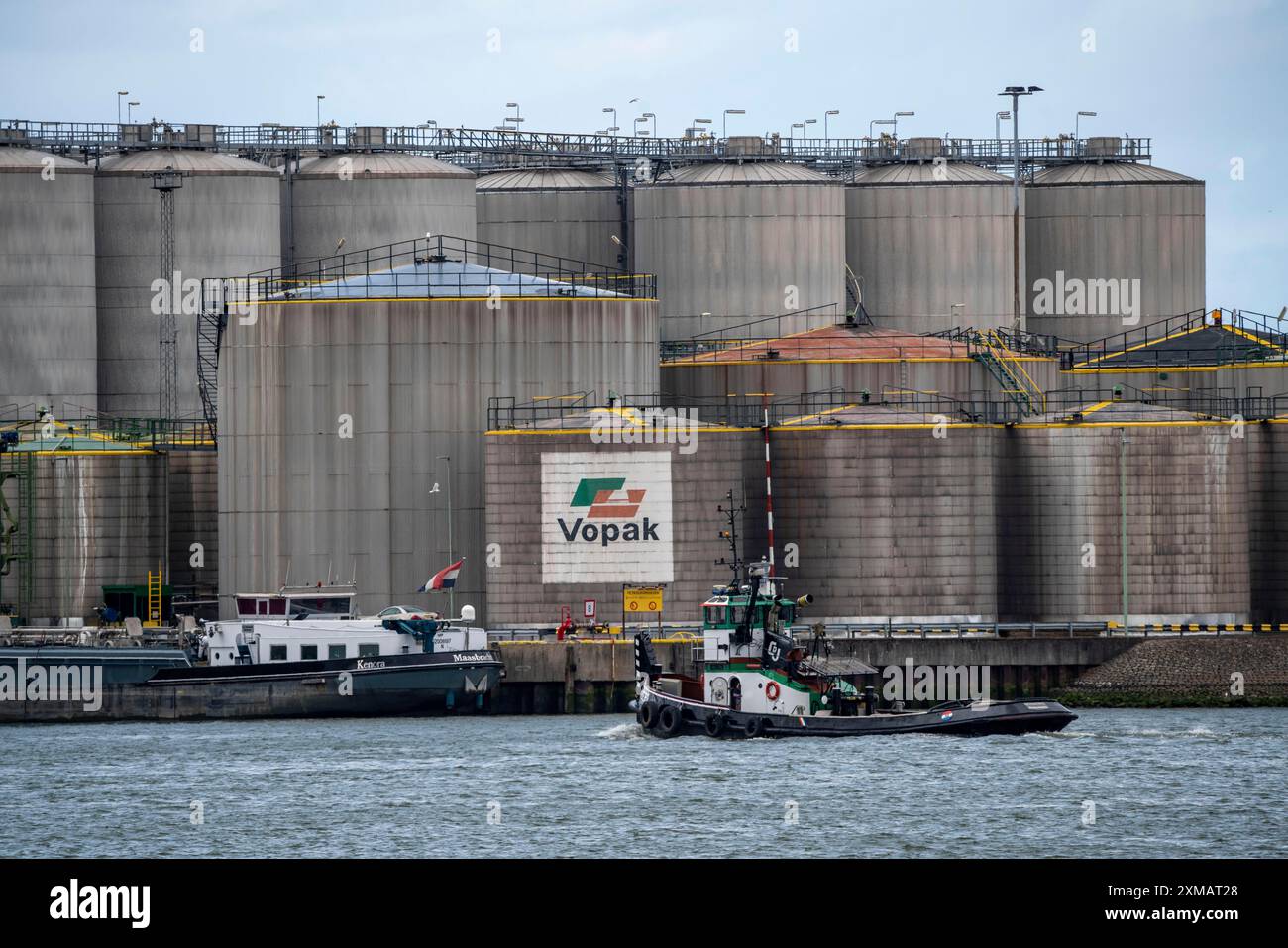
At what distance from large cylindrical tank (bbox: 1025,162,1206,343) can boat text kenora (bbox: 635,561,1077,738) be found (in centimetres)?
5749

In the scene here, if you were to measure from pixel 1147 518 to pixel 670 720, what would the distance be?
25521 mm

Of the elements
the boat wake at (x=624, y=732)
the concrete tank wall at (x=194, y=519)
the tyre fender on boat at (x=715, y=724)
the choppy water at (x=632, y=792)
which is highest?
the concrete tank wall at (x=194, y=519)

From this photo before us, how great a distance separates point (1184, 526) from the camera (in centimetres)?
8800

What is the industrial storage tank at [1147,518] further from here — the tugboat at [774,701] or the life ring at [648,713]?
the life ring at [648,713]

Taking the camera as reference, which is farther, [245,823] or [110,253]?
[110,253]

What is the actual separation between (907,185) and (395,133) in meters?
26.6

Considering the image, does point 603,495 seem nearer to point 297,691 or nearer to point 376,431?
point 376,431

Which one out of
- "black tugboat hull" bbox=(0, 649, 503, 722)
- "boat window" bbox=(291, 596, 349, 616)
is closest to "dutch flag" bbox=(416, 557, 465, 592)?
"boat window" bbox=(291, 596, 349, 616)

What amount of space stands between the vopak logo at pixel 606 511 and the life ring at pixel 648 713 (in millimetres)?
14372

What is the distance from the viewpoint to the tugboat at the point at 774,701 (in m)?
68.8

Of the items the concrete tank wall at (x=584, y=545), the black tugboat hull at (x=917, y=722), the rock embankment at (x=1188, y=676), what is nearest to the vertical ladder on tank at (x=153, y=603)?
the concrete tank wall at (x=584, y=545)

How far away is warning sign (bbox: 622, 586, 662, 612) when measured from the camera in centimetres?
8500

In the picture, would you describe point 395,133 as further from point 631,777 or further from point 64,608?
point 631,777
